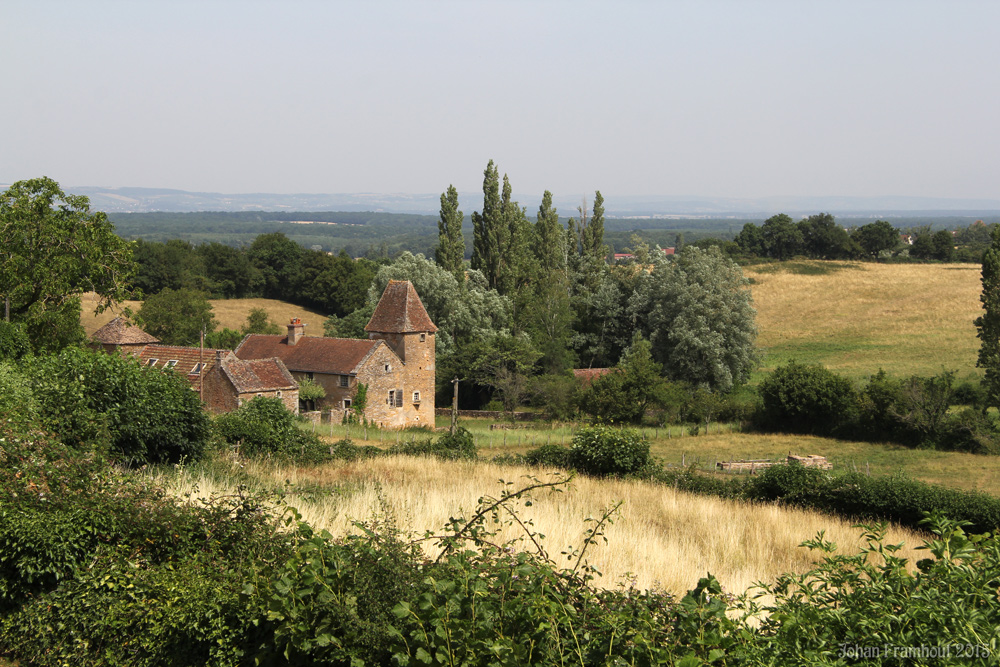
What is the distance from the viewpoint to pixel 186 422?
1684cm

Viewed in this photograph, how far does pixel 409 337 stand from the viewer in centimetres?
4894

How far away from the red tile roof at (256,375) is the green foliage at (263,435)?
1438 centimetres

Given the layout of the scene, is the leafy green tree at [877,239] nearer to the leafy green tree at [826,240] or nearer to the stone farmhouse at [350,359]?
the leafy green tree at [826,240]

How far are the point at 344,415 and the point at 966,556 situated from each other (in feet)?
139

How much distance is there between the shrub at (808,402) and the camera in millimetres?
47625

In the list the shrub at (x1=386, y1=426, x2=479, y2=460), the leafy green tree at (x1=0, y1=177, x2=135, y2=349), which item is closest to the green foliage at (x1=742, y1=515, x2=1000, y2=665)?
the shrub at (x1=386, y1=426, x2=479, y2=460)

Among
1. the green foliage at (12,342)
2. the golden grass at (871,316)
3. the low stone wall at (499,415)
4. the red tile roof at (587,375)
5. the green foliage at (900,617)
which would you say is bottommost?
the low stone wall at (499,415)

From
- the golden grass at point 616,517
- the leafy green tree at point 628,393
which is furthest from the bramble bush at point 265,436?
the leafy green tree at point 628,393

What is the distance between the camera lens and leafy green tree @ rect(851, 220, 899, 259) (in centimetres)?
11169

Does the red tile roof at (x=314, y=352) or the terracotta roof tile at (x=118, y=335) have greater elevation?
the terracotta roof tile at (x=118, y=335)

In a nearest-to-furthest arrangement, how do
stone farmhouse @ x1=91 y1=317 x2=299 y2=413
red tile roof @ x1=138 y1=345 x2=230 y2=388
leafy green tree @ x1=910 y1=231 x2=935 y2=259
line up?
stone farmhouse @ x1=91 y1=317 x2=299 y2=413 → red tile roof @ x1=138 y1=345 x2=230 y2=388 → leafy green tree @ x1=910 y1=231 x2=935 y2=259

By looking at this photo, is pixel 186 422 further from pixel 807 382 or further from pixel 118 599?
pixel 807 382

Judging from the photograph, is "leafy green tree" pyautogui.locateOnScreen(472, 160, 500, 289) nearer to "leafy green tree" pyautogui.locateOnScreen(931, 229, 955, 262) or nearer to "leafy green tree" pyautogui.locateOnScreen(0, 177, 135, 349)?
"leafy green tree" pyautogui.locateOnScreen(0, 177, 135, 349)

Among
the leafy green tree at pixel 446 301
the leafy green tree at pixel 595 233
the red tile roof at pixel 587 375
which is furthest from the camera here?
the leafy green tree at pixel 595 233
